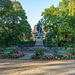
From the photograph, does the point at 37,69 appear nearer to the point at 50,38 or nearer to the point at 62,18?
the point at 62,18

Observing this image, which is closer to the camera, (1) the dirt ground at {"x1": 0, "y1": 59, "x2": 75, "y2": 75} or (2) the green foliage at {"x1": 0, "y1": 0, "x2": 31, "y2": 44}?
(1) the dirt ground at {"x1": 0, "y1": 59, "x2": 75, "y2": 75}

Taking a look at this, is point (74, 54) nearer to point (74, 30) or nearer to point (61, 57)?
point (61, 57)

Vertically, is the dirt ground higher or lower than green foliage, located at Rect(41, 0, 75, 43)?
lower

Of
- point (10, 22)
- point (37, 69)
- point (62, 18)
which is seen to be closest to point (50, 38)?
point (62, 18)

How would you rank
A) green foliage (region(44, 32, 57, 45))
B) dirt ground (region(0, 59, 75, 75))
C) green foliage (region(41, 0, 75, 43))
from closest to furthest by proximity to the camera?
dirt ground (region(0, 59, 75, 75)) → green foliage (region(41, 0, 75, 43)) → green foliage (region(44, 32, 57, 45))

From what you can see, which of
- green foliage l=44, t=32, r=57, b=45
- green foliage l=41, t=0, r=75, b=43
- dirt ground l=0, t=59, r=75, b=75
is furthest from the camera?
green foliage l=44, t=32, r=57, b=45

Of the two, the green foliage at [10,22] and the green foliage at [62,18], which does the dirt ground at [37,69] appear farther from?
the green foliage at [62,18]

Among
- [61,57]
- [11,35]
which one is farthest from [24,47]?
[11,35]

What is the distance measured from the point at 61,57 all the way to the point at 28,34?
20.0 m

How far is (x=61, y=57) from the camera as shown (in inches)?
330

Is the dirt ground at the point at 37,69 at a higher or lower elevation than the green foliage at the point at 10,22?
lower

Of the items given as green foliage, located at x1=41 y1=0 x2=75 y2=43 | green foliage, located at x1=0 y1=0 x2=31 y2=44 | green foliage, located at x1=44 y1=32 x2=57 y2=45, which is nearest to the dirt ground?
green foliage, located at x1=0 y1=0 x2=31 y2=44

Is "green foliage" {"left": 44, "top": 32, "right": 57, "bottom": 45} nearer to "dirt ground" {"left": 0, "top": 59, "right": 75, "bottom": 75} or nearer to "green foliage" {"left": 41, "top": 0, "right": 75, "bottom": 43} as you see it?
"green foliage" {"left": 41, "top": 0, "right": 75, "bottom": 43}

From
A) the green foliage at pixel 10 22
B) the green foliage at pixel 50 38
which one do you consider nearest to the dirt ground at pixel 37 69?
the green foliage at pixel 10 22
